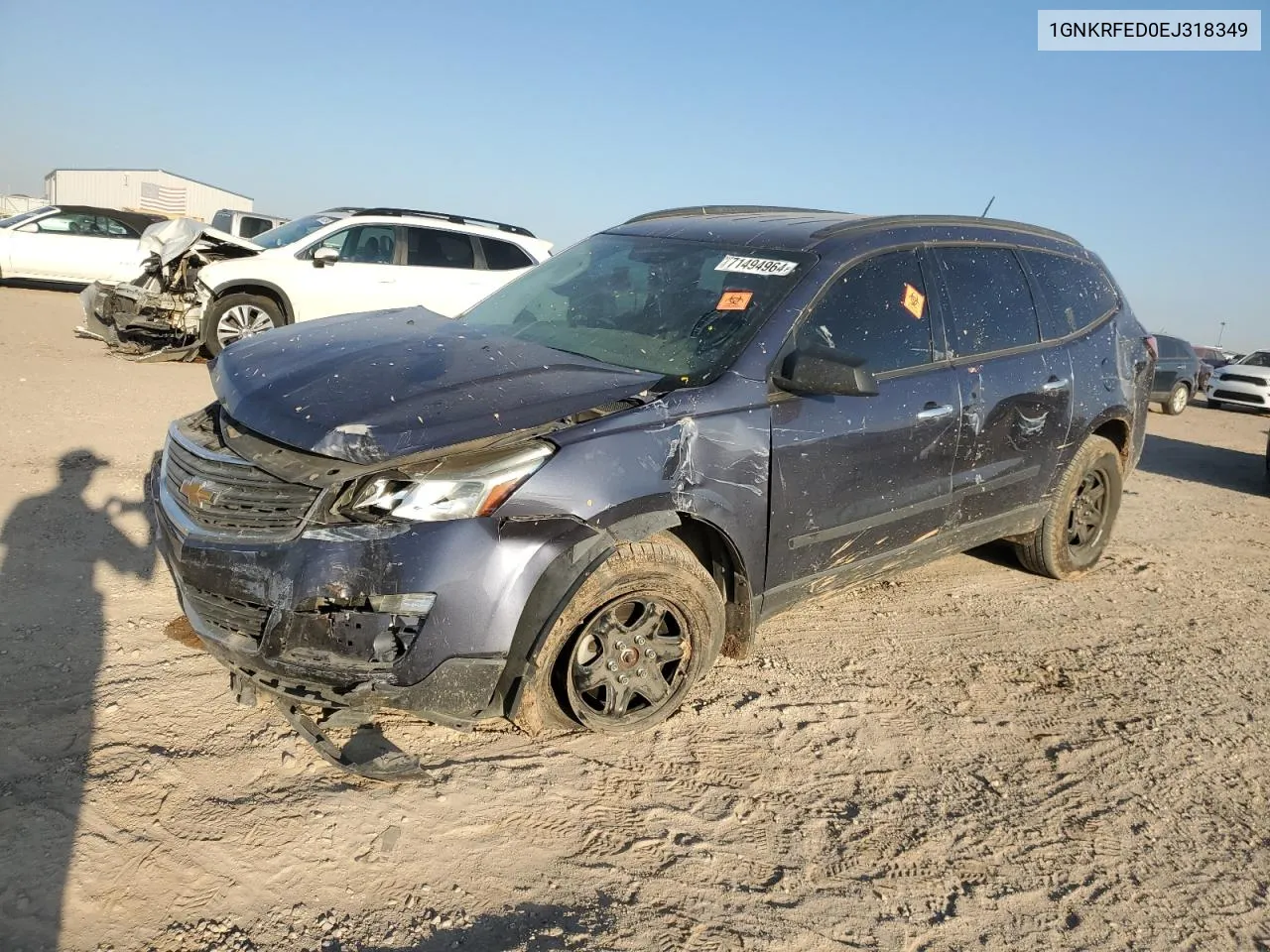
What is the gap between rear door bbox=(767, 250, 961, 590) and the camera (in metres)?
3.52

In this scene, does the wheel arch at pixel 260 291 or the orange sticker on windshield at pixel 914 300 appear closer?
the orange sticker on windshield at pixel 914 300

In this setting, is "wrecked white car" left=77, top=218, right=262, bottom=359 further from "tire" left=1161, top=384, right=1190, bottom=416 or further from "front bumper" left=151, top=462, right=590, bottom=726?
"tire" left=1161, top=384, right=1190, bottom=416

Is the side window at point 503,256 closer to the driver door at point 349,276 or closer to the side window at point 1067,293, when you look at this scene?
the driver door at point 349,276

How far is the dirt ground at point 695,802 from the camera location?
95.3 inches

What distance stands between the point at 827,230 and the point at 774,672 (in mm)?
1906

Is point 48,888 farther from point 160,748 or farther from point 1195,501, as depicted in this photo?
point 1195,501

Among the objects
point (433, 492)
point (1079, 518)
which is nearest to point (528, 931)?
point (433, 492)

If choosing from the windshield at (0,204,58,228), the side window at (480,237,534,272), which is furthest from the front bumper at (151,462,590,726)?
the windshield at (0,204,58,228)

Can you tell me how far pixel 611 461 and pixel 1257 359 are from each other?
22.5 metres

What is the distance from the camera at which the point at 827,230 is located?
399 cm

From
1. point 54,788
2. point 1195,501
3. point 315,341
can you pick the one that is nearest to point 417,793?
point 54,788

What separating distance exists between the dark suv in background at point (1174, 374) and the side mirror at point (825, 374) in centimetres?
1609

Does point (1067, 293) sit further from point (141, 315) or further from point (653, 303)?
point (141, 315)

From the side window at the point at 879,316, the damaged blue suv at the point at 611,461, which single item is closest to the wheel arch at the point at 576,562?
the damaged blue suv at the point at 611,461
